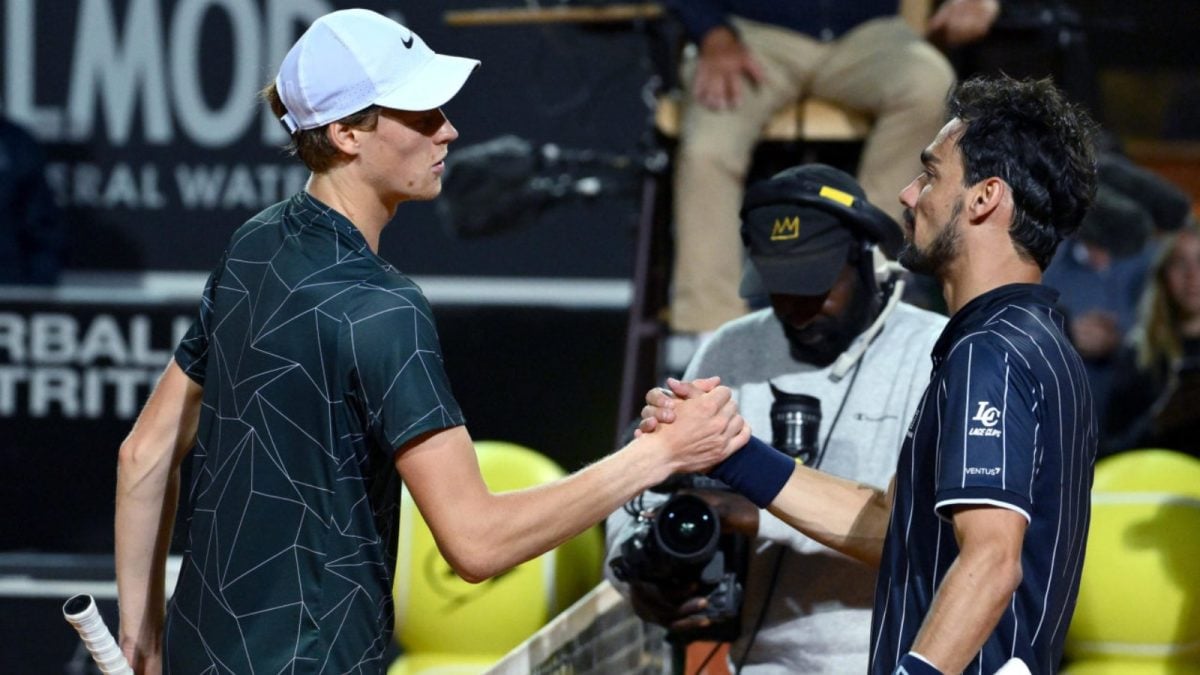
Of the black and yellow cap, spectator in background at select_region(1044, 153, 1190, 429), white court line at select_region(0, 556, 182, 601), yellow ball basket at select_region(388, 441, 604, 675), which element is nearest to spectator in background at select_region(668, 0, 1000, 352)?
yellow ball basket at select_region(388, 441, 604, 675)

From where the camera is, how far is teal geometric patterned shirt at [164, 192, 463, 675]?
7.09ft

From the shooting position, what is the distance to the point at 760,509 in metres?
2.80

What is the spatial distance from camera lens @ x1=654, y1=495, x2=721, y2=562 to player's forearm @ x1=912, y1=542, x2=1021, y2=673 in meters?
0.73

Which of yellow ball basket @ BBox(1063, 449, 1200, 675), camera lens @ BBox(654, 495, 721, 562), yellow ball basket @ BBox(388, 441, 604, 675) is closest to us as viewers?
camera lens @ BBox(654, 495, 721, 562)

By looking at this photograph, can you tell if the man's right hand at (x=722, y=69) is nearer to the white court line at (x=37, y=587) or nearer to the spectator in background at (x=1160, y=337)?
the spectator in background at (x=1160, y=337)

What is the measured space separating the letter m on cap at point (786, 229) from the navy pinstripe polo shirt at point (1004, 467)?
70 cm

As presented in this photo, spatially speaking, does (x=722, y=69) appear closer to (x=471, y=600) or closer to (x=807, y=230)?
(x=471, y=600)

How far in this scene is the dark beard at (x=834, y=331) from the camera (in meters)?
2.89

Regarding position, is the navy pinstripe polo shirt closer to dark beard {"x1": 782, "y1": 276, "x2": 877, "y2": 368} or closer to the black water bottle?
the black water bottle

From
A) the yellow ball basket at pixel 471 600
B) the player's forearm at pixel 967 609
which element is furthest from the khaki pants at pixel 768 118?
the player's forearm at pixel 967 609

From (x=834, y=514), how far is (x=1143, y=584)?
1839 millimetres

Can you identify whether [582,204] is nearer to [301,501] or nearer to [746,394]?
[746,394]

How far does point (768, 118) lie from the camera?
476cm

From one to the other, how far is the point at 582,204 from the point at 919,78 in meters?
1.40
